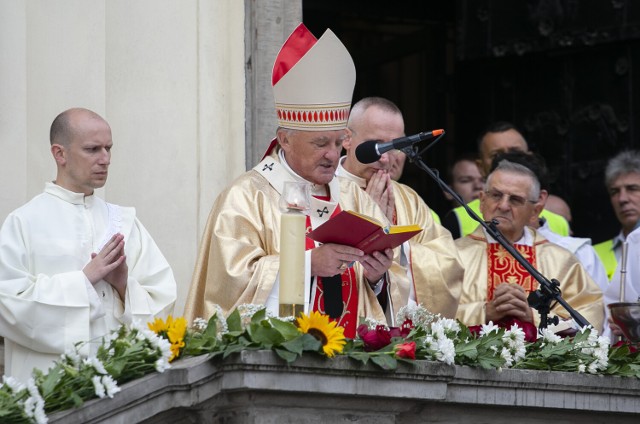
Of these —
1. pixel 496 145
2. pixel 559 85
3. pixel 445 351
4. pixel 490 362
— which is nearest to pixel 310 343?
pixel 445 351

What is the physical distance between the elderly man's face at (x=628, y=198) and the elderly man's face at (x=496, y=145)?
2.01 feet

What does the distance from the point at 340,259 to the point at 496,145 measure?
3353mm

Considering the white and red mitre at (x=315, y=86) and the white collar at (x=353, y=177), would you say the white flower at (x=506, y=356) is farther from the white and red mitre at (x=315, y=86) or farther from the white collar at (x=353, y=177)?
the white collar at (x=353, y=177)

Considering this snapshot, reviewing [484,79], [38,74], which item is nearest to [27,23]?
[38,74]

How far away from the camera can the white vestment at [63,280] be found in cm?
706

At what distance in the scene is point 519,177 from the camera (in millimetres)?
8844

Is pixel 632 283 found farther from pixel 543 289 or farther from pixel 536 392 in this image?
pixel 536 392

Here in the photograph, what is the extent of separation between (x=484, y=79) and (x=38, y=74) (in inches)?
164

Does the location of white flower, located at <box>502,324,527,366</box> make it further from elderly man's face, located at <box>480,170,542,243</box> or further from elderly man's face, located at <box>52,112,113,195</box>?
elderly man's face, located at <box>480,170,542,243</box>

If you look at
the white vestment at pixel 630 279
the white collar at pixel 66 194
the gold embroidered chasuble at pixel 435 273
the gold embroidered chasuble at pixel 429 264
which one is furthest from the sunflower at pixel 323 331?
the white vestment at pixel 630 279

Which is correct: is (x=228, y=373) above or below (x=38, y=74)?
below

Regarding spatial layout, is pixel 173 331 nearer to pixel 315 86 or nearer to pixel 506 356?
Result: pixel 506 356

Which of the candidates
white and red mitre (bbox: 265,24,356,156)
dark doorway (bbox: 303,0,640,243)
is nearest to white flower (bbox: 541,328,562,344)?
white and red mitre (bbox: 265,24,356,156)

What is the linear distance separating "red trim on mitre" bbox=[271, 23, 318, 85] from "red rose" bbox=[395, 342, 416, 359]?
1967 mm
